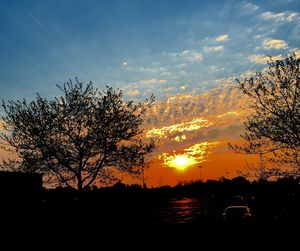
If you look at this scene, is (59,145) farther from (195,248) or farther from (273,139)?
(195,248)

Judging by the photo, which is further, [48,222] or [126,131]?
[126,131]

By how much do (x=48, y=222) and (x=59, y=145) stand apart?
915 cm

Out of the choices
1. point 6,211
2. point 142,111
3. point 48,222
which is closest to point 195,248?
point 48,222

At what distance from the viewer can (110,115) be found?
36500 mm

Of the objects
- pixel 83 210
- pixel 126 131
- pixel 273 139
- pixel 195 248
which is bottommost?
pixel 195 248

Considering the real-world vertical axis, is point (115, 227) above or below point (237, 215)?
below

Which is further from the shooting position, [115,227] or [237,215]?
[115,227]

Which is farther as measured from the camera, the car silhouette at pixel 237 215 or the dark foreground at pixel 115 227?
the car silhouette at pixel 237 215

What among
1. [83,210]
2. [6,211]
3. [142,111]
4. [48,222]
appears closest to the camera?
[48,222]

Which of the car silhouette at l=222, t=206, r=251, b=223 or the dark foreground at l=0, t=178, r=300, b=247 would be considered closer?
the dark foreground at l=0, t=178, r=300, b=247

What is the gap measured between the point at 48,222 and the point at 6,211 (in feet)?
18.1

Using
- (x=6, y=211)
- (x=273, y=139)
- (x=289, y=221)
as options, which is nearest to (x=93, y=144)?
(x=6, y=211)

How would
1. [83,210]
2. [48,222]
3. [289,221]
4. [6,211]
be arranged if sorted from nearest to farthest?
[289,221] → [48,222] → [6,211] → [83,210]

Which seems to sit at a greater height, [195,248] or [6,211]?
[6,211]
